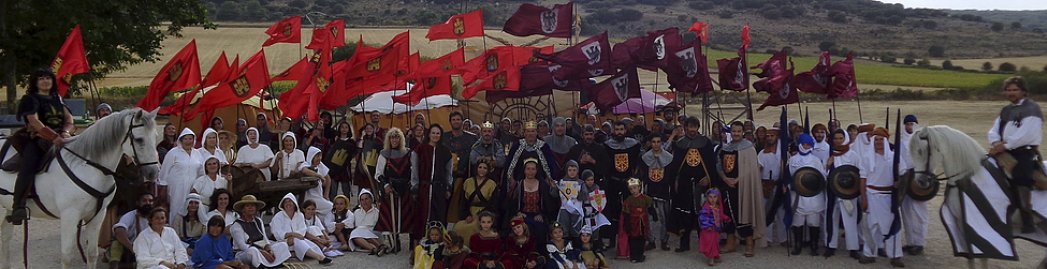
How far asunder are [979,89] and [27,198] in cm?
4219

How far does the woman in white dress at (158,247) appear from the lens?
26.8ft

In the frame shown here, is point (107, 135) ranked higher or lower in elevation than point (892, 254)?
higher

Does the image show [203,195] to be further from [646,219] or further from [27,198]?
[646,219]

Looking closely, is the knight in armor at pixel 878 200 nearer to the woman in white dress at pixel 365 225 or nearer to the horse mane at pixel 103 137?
the woman in white dress at pixel 365 225

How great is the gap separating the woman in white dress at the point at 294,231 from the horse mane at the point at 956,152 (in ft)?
20.6

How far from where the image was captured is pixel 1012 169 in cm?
774

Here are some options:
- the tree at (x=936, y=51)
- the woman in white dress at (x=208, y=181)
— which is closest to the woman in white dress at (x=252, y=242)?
the woman in white dress at (x=208, y=181)

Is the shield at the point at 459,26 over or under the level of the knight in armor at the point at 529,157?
over

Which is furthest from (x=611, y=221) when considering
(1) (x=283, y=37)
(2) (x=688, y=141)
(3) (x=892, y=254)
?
(1) (x=283, y=37)

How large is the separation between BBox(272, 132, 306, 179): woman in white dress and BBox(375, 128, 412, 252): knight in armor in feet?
5.34

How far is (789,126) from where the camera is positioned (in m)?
11.2

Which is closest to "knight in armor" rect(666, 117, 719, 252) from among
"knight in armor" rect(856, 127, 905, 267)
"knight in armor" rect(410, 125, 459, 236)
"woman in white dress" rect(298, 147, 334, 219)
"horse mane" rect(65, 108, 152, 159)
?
"knight in armor" rect(856, 127, 905, 267)

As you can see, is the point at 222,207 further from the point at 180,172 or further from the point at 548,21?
the point at 548,21

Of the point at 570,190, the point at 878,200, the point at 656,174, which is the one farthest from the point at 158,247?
the point at 878,200
